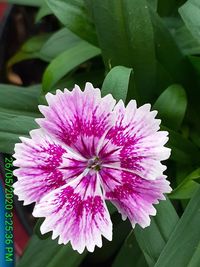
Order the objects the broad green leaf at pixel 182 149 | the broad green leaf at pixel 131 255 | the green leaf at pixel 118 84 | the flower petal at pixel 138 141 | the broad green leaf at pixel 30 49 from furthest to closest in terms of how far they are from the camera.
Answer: the broad green leaf at pixel 30 49 → the broad green leaf at pixel 131 255 → the broad green leaf at pixel 182 149 → the green leaf at pixel 118 84 → the flower petal at pixel 138 141

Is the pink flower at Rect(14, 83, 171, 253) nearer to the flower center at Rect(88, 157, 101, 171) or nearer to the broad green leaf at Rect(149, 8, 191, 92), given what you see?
the flower center at Rect(88, 157, 101, 171)

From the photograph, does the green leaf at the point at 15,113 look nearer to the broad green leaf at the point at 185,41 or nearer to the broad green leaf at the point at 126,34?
the broad green leaf at the point at 126,34

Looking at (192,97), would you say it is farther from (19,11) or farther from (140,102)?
(19,11)

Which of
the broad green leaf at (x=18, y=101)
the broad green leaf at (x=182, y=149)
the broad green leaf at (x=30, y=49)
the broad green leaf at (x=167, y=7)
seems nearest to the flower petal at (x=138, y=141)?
the broad green leaf at (x=182, y=149)

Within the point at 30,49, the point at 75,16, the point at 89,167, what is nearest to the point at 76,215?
the point at 89,167

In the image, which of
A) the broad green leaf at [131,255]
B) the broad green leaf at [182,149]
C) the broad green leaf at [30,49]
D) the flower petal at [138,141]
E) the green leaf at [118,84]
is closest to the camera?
the flower petal at [138,141]

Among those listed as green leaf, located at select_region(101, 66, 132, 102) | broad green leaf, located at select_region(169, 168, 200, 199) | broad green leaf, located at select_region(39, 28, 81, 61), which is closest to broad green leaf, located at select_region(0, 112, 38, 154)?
green leaf, located at select_region(101, 66, 132, 102)
